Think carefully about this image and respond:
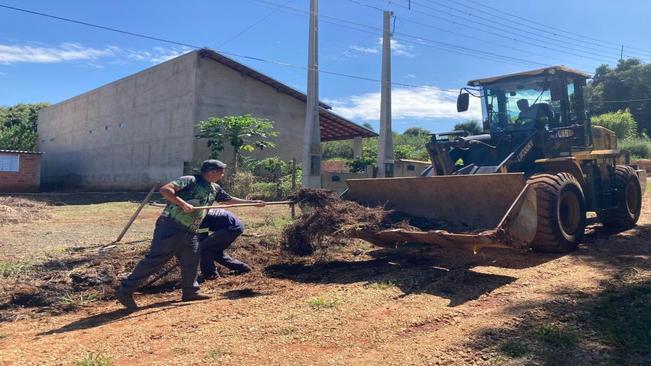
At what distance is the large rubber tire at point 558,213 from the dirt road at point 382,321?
10.1 inches

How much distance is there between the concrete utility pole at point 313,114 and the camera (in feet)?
51.8

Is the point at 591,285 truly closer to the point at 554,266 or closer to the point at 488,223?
the point at 554,266

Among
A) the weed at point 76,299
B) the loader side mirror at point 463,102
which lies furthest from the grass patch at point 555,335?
the loader side mirror at point 463,102

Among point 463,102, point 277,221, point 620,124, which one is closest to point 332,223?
point 463,102

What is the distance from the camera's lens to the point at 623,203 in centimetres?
927

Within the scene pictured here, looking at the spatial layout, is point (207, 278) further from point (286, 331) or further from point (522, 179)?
point (522, 179)

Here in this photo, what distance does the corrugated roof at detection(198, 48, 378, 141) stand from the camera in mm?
21547

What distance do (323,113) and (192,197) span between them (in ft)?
61.0

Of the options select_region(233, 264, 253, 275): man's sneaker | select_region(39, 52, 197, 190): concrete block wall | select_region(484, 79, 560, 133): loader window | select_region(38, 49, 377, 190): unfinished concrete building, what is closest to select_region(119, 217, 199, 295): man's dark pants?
select_region(233, 264, 253, 275): man's sneaker

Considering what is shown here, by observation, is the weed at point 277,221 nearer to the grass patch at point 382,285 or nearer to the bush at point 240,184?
the grass patch at point 382,285

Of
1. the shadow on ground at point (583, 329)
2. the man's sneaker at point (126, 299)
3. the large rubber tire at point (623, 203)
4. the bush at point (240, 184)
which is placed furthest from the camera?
the bush at point (240, 184)

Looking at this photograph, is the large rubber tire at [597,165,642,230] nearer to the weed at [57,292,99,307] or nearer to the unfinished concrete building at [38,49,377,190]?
the weed at [57,292,99,307]

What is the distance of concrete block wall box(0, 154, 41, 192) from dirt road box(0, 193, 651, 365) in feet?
74.3

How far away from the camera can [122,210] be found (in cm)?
1576
